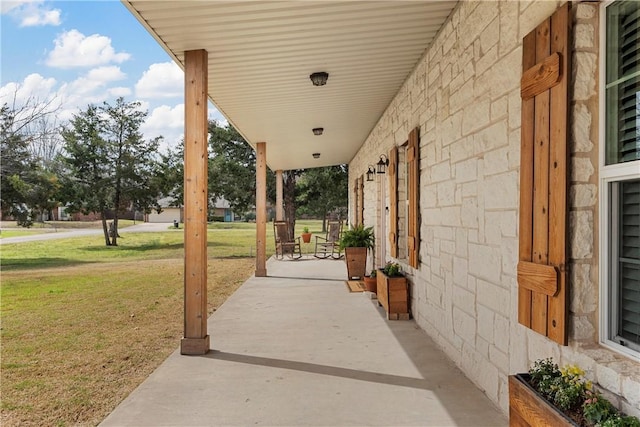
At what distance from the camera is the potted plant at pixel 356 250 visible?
769 centimetres

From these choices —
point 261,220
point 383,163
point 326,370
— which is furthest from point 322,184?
point 326,370

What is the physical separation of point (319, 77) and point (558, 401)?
3.79 metres

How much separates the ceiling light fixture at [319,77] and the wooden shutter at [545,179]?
8.73 ft

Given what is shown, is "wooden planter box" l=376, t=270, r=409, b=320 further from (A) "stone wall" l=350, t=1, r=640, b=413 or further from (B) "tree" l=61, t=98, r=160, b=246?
(B) "tree" l=61, t=98, r=160, b=246

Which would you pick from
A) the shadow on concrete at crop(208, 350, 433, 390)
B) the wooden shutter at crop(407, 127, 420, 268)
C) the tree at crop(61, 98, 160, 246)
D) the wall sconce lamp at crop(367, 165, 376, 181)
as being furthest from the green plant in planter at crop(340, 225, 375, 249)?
the tree at crop(61, 98, 160, 246)

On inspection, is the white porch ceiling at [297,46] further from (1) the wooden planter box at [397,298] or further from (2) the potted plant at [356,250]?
(1) the wooden planter box at [397,298]

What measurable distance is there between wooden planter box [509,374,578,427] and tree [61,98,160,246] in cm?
1770

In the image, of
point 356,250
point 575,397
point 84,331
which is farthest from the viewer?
point 356,250

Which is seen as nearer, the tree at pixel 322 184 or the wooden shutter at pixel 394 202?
the wooden shutter at pixel 394 202

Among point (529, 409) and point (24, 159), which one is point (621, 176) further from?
point (24, 159)

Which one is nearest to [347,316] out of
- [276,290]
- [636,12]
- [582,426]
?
[276,290]

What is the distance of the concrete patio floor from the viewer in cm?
256

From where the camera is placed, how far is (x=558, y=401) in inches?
67.4

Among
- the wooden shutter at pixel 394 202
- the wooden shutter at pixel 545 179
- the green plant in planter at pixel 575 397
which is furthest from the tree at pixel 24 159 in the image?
the green plant in planter at pixel 575 397
